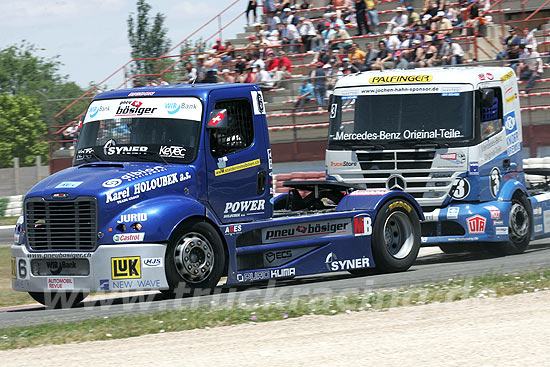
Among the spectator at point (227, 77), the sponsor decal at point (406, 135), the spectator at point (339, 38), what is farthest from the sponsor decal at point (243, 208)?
the spectator at point (227, 77)

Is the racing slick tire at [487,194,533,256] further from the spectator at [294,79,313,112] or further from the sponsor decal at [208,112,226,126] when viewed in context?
the spectator at [294,79,313,112]

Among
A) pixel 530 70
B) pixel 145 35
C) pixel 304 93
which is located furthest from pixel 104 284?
pixel 145 35

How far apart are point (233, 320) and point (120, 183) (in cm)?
216

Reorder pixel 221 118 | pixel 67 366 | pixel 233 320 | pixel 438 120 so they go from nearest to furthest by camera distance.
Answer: pixel 67 366 < pixel 233 320 < pixel 221 118 < pixel 438 120

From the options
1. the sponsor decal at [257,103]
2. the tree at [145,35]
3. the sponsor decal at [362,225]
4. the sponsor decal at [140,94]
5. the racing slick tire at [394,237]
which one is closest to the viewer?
the sponsor decal at [140,94]

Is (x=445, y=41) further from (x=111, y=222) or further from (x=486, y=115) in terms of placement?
(x=111, y=222)

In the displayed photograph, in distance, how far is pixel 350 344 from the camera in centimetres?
674

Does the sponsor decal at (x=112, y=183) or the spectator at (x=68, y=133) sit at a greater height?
the sponsor decal at (x=112, y=183)

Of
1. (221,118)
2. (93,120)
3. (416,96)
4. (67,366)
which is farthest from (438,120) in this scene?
(67,366)

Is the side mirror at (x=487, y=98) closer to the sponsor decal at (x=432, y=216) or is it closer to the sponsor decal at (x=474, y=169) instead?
the sponsor decal at (x=474, y=169)

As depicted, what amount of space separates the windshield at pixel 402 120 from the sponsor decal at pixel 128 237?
14.8 ft

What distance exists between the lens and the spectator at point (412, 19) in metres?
23.9

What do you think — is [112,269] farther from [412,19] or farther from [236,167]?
[412,19]

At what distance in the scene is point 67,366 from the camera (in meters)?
6.27
